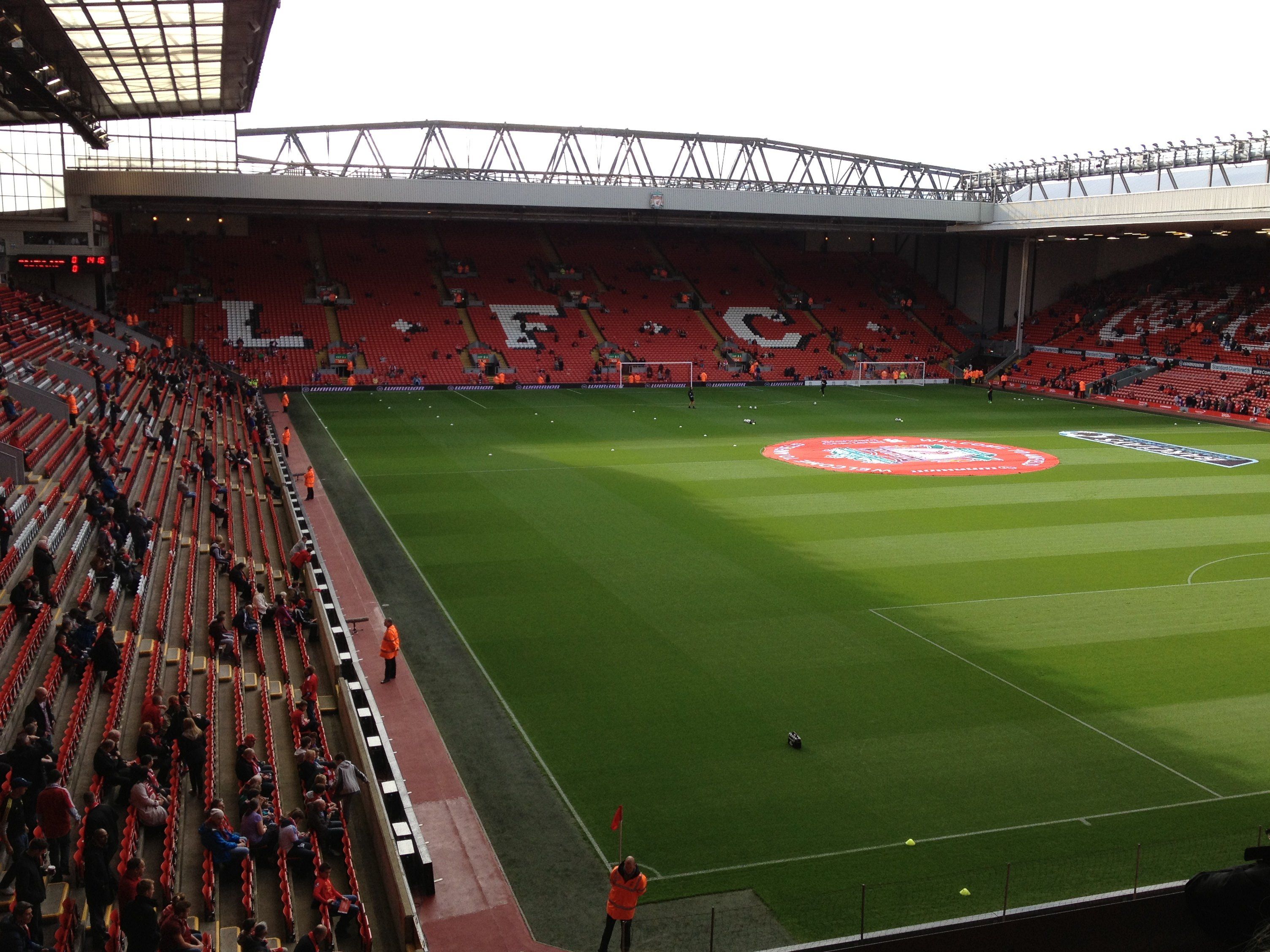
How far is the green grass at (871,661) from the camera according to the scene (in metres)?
12.9

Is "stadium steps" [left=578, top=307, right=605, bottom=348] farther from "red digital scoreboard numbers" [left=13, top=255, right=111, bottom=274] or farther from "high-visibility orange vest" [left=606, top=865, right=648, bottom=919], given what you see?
"high-visibility orange vest" [left=606, top=865, right=648, bottom=919]

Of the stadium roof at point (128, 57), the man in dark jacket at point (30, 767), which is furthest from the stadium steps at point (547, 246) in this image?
the man in dark jacket at point (30, 767)

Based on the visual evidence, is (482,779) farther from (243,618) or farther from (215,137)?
(215,137)

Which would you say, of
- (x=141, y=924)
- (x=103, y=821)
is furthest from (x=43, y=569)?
(x=141, y=924)

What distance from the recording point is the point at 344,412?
49.9 metres

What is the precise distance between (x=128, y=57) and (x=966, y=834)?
24.5m

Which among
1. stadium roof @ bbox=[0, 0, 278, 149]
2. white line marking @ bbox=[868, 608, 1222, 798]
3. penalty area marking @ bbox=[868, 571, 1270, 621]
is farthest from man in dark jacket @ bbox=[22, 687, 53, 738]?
stadium roof @ bbox=[0, 0, 278, 149]

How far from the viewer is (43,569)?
1583cm

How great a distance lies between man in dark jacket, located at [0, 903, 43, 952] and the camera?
26.3 feet

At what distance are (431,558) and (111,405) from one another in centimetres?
1124

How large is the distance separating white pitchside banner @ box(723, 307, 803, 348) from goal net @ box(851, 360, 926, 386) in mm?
4609

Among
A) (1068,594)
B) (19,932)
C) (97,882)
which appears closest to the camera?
(19,932)

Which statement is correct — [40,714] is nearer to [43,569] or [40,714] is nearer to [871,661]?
[43,569]

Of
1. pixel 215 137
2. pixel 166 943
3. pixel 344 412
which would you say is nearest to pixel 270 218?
pixel 215 137
